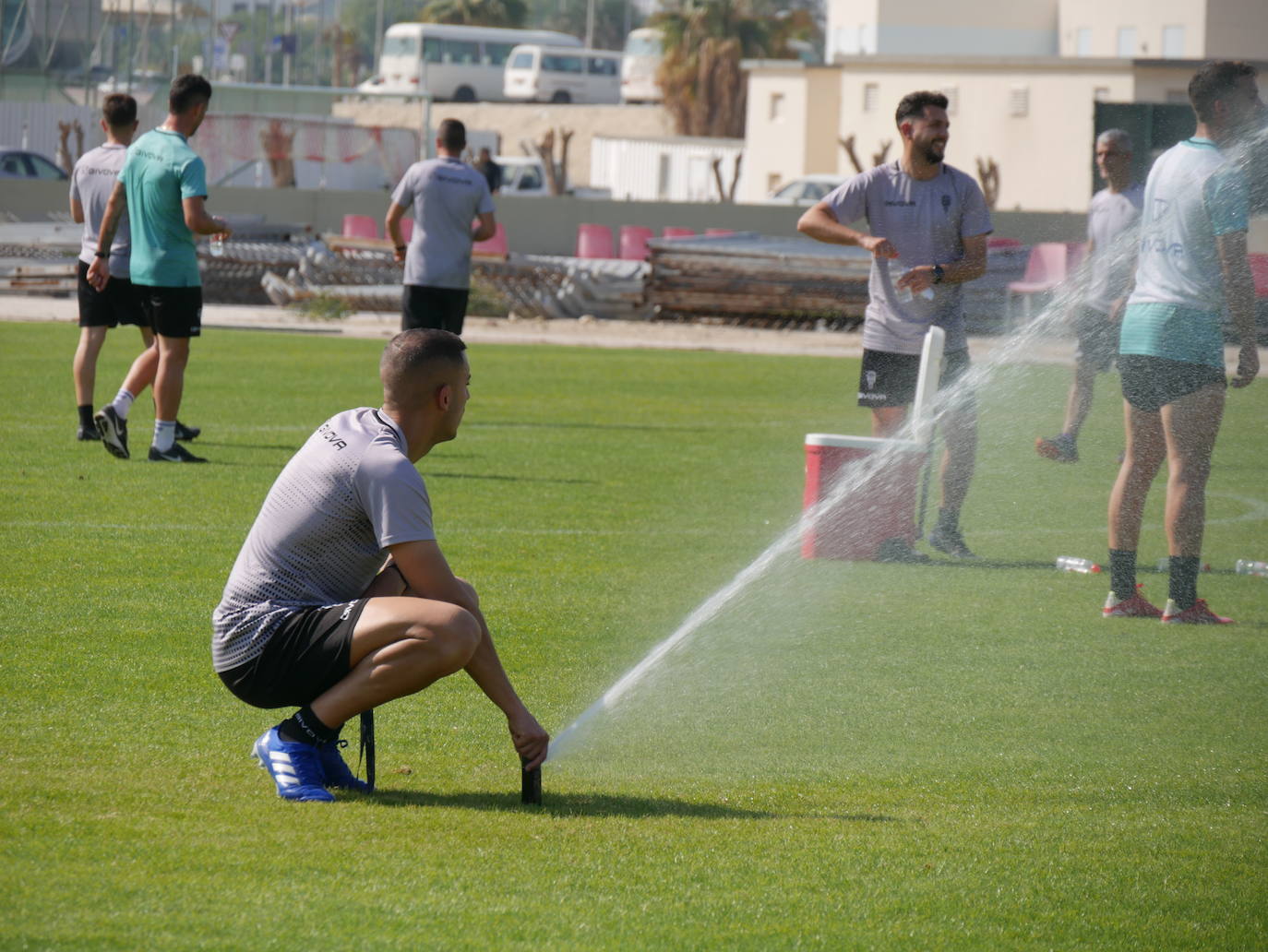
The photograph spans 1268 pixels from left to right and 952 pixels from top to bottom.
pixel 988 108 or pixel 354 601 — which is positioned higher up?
pixel 988 108

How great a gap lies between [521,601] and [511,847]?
129 inches

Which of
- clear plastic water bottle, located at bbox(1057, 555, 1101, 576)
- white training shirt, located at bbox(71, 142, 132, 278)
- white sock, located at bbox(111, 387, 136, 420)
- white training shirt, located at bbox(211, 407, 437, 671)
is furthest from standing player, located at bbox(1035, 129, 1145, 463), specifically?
white training shirt, located at bbox(71, 142, 132, 278)

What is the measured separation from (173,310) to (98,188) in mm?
1746

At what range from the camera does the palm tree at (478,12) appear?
90.2 meters

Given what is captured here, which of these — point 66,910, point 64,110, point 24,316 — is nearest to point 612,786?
point 66,910

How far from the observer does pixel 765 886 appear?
4.24m

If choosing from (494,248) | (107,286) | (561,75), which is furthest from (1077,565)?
(561,75)

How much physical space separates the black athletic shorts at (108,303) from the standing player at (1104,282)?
6093 mm

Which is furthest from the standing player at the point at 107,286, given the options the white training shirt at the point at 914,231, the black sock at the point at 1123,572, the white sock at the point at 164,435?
the black sock at the point at 1123,572

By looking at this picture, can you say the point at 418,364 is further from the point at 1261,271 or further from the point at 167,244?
the point at 167,244

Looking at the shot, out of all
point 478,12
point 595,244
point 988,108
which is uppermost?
point 478,12

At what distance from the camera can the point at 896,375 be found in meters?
9.13

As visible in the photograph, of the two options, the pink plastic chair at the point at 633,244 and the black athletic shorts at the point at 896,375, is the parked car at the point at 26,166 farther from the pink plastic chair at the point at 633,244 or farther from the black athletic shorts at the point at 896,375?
the black athletic shorts at the point at 896,375

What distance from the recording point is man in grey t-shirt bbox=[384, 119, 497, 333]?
503 inches
